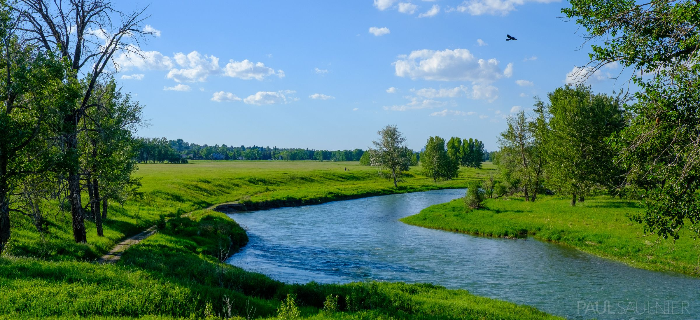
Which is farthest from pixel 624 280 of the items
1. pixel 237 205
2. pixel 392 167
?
pixel 392 167

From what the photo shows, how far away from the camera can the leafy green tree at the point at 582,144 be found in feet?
141

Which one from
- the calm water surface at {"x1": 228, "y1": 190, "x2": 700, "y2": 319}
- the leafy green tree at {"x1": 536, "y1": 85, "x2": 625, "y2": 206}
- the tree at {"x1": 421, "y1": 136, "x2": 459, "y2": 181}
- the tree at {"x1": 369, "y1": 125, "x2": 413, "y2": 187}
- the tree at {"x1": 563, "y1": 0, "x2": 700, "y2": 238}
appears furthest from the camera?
the tree at {"x1": 421, "y1": 136, "x2": 459, "y2": 181}

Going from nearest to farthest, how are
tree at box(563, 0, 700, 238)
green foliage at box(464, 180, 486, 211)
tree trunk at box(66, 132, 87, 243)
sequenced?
tree at box(563, 0, 700, 238) → tree trunk at box(66, 132, 87, 243) → green foliage at box(464, 180, 486, 211)

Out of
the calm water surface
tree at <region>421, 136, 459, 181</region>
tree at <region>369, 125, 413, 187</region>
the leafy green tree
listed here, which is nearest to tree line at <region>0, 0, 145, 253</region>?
the calm water surface

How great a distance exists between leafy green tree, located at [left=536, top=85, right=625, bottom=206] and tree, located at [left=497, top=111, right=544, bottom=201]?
21.9ft

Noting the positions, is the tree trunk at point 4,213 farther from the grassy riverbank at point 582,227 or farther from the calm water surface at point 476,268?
the grassy riverbank at point 582,227

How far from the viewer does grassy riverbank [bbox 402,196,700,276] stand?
28.4 meters

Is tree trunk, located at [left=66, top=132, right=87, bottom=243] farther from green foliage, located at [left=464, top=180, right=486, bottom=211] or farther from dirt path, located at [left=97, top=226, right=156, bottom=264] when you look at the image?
green foliage, located at [left=464, top=180, right=486, bottom=211]

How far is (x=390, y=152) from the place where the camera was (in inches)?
3784

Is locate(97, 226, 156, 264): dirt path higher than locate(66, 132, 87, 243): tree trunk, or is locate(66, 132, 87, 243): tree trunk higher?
locate(66, 132, 87, 243): tree trunk

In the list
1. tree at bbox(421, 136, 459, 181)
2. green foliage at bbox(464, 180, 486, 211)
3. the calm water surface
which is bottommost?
the calm water surface

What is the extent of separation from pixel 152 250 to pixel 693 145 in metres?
25.9

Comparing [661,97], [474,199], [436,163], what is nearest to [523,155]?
[474,199]

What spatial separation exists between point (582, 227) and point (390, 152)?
60111mm
